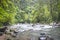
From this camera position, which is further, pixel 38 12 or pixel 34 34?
pixel 38 12

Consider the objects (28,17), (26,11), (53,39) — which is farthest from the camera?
(26,11)

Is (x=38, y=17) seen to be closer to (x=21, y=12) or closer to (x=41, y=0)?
(x=41, y=0)

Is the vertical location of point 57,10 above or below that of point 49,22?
above

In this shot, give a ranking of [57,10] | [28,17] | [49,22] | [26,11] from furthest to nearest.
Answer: [26,11]
[28,17]
[49,22]
[57,10]

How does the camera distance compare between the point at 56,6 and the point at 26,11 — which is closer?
the point at 56,6

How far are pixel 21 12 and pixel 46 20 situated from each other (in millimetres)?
6477

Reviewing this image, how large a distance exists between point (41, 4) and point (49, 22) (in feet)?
13.5

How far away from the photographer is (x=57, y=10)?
89.0ft

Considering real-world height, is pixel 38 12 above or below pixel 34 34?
below

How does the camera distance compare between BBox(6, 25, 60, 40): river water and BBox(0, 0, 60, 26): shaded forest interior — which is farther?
BBox(0, 0, 60, 26): shaded forest interior

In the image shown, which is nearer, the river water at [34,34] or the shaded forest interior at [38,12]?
the river water at [34,34]

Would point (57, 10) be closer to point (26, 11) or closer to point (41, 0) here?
point (41, 0)

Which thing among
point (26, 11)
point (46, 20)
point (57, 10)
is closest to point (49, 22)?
point (46, 20)

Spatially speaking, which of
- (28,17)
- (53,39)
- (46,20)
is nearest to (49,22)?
(46,20)
